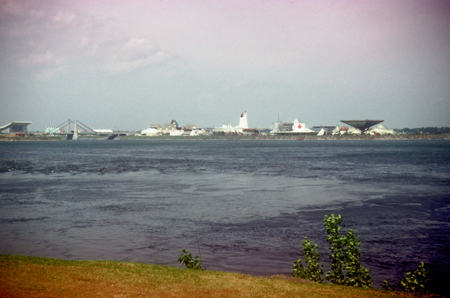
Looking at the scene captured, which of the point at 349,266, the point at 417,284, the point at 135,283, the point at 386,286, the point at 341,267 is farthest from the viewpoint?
the point at 341,267

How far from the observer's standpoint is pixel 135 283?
10.0m

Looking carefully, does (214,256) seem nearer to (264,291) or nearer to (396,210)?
(264,291)

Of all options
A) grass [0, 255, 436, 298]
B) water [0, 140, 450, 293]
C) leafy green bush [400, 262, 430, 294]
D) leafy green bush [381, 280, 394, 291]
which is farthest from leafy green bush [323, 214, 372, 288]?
water [0, 140, 450, 293]

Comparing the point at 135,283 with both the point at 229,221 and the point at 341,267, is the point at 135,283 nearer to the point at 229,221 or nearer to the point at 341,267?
the point at 341,267

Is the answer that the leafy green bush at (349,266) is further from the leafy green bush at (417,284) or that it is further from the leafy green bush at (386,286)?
the leafy green bush at (417,284)

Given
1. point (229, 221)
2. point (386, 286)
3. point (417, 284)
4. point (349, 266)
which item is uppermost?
point (349, 266)

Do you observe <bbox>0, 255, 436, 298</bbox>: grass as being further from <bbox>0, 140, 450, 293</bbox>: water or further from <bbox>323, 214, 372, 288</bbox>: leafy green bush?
<bbox>0, 140, 450, 293</bbox>: water

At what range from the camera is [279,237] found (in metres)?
17.4

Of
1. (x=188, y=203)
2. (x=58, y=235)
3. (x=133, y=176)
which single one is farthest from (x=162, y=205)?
(x=133, y=176)

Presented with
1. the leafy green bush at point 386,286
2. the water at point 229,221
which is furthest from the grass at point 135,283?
the water at point 229,221

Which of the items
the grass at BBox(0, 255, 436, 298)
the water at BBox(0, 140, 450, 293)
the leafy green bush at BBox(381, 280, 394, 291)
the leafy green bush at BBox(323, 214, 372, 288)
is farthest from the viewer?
the water at BBox(0, 140, 450, 293)

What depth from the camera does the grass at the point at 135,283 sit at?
9.21 meters

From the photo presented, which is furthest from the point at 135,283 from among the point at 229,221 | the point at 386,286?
the point at 229,221

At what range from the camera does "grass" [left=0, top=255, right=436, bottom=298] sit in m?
9.21
